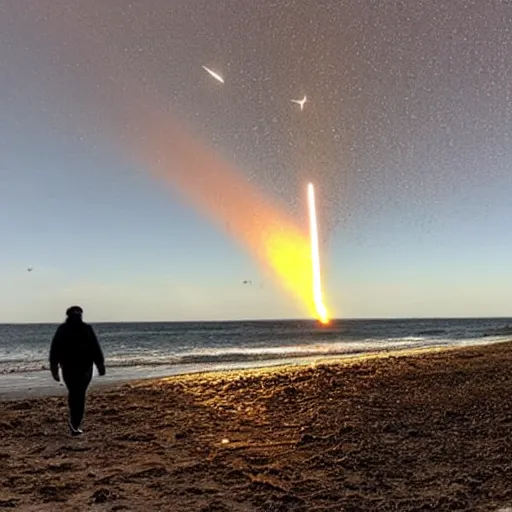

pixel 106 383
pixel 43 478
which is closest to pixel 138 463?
pixel 43 478

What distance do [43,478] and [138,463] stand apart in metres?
1.19

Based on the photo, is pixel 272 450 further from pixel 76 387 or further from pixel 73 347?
pixel 73 347

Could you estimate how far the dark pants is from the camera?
30.0ft

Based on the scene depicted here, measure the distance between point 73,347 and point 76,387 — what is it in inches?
25.5

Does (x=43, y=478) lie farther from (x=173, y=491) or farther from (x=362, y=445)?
(x=362, y=445)

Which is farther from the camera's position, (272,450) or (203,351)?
(203,351)

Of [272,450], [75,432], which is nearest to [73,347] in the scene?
[75,432]

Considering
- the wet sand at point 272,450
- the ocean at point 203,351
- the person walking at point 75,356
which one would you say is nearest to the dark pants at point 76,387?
the person walking at point 75,356

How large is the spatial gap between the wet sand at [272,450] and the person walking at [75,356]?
1.69 ft

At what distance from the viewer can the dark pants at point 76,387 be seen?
9.15 meters

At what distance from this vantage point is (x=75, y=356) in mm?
9172

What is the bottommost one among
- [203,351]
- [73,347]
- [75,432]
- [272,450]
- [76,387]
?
[203,351]

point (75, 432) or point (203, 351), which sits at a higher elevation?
point (75, 432)

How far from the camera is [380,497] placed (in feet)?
19.3
